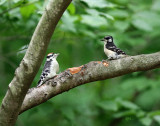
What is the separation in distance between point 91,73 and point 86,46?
282 cm

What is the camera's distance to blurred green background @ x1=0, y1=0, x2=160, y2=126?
191 inches

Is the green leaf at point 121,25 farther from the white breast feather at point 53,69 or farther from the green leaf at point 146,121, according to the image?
the white breast feather at point 53,69

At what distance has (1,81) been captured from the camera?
22.1ft

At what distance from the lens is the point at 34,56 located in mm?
2582

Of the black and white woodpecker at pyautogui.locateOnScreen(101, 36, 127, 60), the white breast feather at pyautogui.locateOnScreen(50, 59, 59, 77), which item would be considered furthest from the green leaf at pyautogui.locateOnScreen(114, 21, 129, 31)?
the white breast feather at pyautogui.locateOnScreen(50, 59, 59, 77)

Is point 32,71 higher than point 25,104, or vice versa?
point 32,71

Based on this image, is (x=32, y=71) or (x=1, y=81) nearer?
(x=32, y=71)

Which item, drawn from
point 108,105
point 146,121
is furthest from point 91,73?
point 108,105

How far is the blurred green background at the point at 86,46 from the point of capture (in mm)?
4855

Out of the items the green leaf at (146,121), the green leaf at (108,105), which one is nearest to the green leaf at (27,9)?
the green leaf at (108,105)

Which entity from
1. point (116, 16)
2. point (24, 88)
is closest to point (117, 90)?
point (116, 16)

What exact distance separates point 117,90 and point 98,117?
0.77m

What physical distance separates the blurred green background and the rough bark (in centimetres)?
154

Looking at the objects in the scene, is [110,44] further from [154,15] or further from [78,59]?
[78,59]
